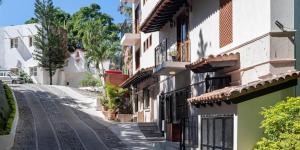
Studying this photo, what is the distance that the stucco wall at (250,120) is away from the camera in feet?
34.0

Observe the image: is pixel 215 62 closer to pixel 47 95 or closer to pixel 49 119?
pixel 49 119

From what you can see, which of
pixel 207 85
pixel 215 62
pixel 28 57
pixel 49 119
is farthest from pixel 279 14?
pixel 28 57

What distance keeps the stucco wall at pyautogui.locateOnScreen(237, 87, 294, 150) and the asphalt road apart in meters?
10.8

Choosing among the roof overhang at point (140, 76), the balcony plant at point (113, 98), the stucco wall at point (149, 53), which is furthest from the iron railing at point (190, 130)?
the balcony plant at point (113, 98)

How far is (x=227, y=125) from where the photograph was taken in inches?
436

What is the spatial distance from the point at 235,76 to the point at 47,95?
3092 cm

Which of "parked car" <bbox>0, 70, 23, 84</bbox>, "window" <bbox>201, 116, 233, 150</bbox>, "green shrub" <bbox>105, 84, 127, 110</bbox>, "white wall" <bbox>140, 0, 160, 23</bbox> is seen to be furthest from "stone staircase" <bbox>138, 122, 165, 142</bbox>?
"parked car" <bbox>0, 70, 23, 84</bbox>

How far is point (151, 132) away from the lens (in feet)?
82.1

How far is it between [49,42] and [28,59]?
7.15 metres

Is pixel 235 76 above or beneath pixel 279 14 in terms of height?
beneath

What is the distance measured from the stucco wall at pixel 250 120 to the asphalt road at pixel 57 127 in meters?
10.8

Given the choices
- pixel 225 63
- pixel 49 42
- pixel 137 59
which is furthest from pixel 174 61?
pixel 49 42

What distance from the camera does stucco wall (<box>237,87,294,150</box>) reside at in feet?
34.0

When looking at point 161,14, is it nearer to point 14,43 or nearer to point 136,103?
point 136,103
